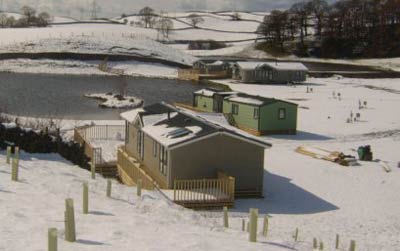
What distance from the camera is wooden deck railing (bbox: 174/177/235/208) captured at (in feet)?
66.3

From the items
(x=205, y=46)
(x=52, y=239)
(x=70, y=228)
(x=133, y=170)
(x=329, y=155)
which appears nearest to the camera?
(x=52, y=239)

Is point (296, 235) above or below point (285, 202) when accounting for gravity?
above

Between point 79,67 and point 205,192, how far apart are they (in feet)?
218

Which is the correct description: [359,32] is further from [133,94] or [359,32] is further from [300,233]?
[300,233]

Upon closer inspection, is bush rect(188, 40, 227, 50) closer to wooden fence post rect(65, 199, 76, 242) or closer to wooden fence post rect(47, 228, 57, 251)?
wooden fence post rect(65, 199, 76, 242)

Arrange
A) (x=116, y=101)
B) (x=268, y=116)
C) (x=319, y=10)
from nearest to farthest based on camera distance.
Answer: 1. (x=268, y=116)
2. (x=116, y=101)
3. (x=319, y=10)

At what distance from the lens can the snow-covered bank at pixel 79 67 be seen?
261ft

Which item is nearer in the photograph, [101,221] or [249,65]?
[101,221]

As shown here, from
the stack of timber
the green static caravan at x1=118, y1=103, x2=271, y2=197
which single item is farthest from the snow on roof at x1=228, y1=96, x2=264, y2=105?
the green static caravan at x1=118, y1=103, x2=271, y2=197

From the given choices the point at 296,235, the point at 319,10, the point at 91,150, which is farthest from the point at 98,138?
the point at 319,10

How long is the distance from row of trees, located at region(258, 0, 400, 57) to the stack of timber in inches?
3978

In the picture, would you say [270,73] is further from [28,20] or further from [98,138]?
[28,20]

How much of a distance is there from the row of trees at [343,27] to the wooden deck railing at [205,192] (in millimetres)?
110924

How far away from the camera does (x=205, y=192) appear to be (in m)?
20.9
